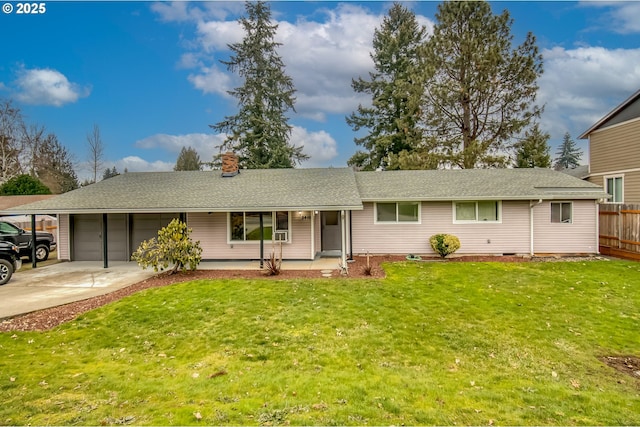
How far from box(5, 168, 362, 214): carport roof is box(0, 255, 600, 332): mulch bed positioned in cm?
219

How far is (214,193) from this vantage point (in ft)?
42.5

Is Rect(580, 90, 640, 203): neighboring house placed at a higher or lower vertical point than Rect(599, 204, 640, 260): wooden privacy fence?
higher

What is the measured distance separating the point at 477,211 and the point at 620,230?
565 centimetres

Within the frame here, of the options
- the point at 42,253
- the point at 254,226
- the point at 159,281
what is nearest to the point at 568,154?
the point at 254,226

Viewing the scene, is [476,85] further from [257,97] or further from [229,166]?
[257,97]

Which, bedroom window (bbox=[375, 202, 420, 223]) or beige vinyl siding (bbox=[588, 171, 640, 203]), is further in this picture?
beige vinyl siding (bbox=[588, 171, 640, 203])

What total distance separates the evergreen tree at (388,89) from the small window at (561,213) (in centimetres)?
1317

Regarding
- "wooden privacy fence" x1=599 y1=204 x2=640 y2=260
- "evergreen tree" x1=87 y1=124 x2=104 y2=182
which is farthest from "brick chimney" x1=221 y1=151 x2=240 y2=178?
"evergreen tree" x1=87 y1=124 x2=104 y2=182

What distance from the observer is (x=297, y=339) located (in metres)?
5.82

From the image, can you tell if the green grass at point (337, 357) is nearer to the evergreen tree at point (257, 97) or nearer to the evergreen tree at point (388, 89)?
the evergreen tree at point (388, 89)

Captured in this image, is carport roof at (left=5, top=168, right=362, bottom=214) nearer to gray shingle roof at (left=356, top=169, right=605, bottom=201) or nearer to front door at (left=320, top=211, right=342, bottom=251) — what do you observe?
gray shingle roof at (left=356, top=169, right=605, bottom=201)

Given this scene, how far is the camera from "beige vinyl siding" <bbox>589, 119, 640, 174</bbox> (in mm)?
14844

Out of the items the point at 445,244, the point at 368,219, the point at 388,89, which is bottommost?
the point at 445,244

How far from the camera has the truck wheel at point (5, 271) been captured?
9.71 metres
